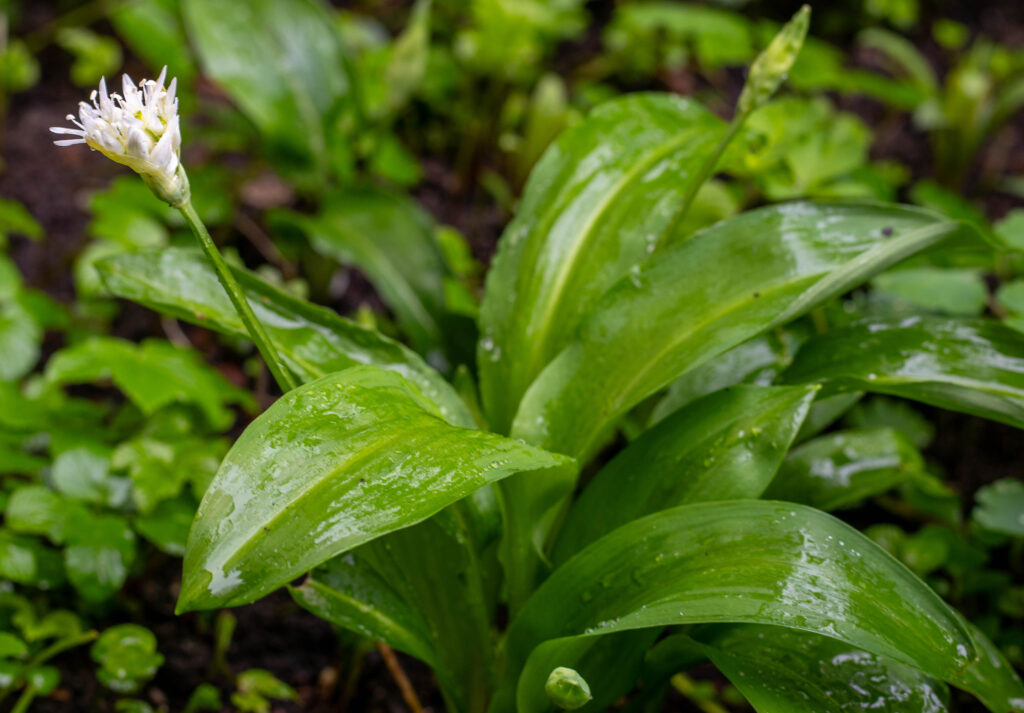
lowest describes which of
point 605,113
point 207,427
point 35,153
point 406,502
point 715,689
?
point 715,689

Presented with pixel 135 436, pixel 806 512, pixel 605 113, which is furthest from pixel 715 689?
pixel 135 436

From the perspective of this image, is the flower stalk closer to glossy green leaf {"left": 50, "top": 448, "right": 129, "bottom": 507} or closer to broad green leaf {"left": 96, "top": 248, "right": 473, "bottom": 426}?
broad green leaf {"left": 96, "top": 248, "right": 473, "bottom": 426}

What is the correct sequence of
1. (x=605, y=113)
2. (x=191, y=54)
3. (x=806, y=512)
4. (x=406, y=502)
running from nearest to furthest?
(x=406, y=502), (x=806, y=512), (x=605, y=113), (x=191, y=54)

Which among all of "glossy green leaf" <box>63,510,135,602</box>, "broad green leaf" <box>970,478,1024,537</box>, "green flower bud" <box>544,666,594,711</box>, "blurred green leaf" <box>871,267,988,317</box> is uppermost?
"glossy green leaf" <box>63,510,135,602</box>

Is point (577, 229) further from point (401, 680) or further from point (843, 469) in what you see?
point (401, 680)

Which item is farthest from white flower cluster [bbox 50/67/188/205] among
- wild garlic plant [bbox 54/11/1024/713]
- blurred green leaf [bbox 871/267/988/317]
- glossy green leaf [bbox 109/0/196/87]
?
glossy green leaf [bbox 109/0/196/87]

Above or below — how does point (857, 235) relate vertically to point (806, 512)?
above

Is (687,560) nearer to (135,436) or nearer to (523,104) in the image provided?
(135,436)
